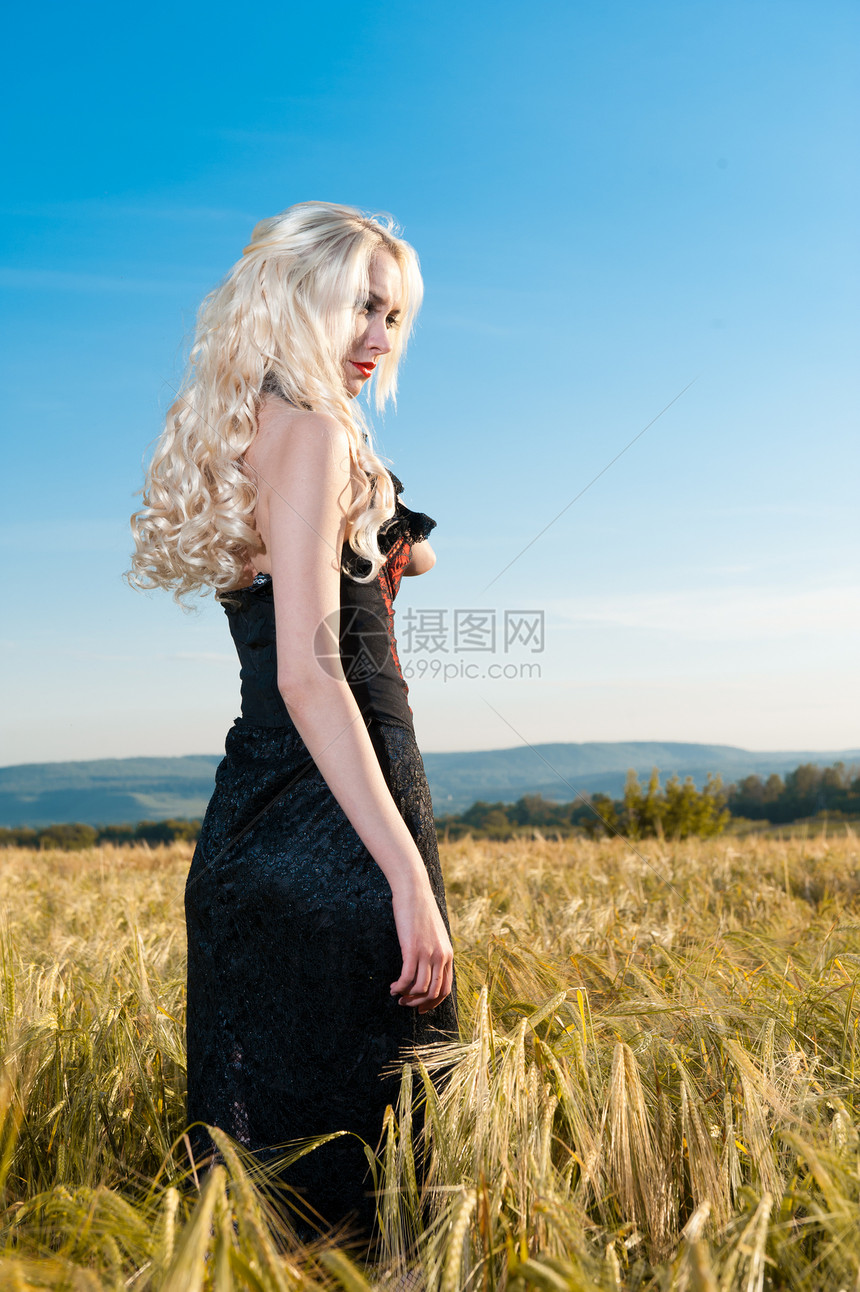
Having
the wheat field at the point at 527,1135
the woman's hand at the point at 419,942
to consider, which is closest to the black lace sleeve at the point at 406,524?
the woman's hand at the point at 419,942

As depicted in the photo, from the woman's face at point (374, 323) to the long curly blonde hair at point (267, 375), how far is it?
3 centimetres

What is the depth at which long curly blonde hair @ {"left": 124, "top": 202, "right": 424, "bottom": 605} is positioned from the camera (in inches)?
58.5

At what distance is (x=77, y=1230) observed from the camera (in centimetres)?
105

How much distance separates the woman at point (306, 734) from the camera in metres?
1.32

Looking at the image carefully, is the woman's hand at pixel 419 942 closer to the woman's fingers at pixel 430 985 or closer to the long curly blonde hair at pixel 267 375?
the woman's fingers at pixel 430 985

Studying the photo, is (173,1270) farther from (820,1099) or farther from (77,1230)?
(820,1099)

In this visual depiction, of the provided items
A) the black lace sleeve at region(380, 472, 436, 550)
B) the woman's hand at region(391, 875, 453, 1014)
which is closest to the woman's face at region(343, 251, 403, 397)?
the black lace sleeve at region(380, 472, 436, 550)

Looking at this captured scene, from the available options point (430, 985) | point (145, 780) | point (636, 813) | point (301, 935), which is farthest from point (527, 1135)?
point (145, 780)

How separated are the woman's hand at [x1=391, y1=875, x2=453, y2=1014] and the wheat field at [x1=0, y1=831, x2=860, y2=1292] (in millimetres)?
115

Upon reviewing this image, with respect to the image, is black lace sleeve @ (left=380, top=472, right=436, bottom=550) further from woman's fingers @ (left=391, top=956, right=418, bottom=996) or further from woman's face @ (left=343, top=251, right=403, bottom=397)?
woman's fingers @ (left=391, top=956, right=418, bottom=996)

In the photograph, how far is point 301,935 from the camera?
1.38 meters

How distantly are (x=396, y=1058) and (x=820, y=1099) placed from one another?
0.80m

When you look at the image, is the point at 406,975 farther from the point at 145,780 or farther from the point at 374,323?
the point at 145,780

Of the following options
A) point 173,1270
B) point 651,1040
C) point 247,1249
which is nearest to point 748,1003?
point 651,1040
